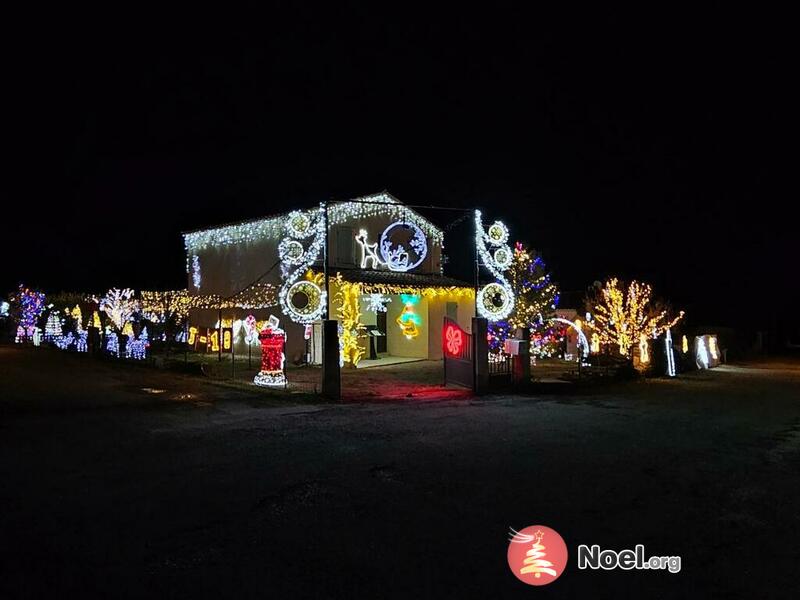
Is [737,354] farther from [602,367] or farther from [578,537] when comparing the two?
[578,537]

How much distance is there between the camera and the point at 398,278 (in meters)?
22.7

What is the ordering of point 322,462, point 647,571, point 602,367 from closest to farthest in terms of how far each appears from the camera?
1. point 647,571
2. point 322,462
3. point 602,367

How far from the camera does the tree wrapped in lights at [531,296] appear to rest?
27469mm

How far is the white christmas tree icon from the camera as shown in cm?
459

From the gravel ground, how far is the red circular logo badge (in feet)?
0.32

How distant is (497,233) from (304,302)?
19.3ft

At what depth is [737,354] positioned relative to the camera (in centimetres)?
3469

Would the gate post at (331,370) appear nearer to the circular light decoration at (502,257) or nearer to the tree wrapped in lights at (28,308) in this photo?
the circular light decoration at (502,257)

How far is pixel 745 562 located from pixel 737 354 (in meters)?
33.9

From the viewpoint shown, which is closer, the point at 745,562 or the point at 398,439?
the point at 745,562

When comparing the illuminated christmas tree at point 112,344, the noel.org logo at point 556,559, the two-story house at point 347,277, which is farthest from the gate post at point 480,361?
the illuminated christmas tree at point 112,344

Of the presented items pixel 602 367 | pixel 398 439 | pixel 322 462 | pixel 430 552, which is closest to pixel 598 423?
pixel 398 439

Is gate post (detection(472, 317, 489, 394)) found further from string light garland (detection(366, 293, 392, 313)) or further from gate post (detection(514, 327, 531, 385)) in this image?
string light garland (detection(366, 293, 392, 313))

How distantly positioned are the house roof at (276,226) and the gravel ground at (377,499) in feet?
37.4
